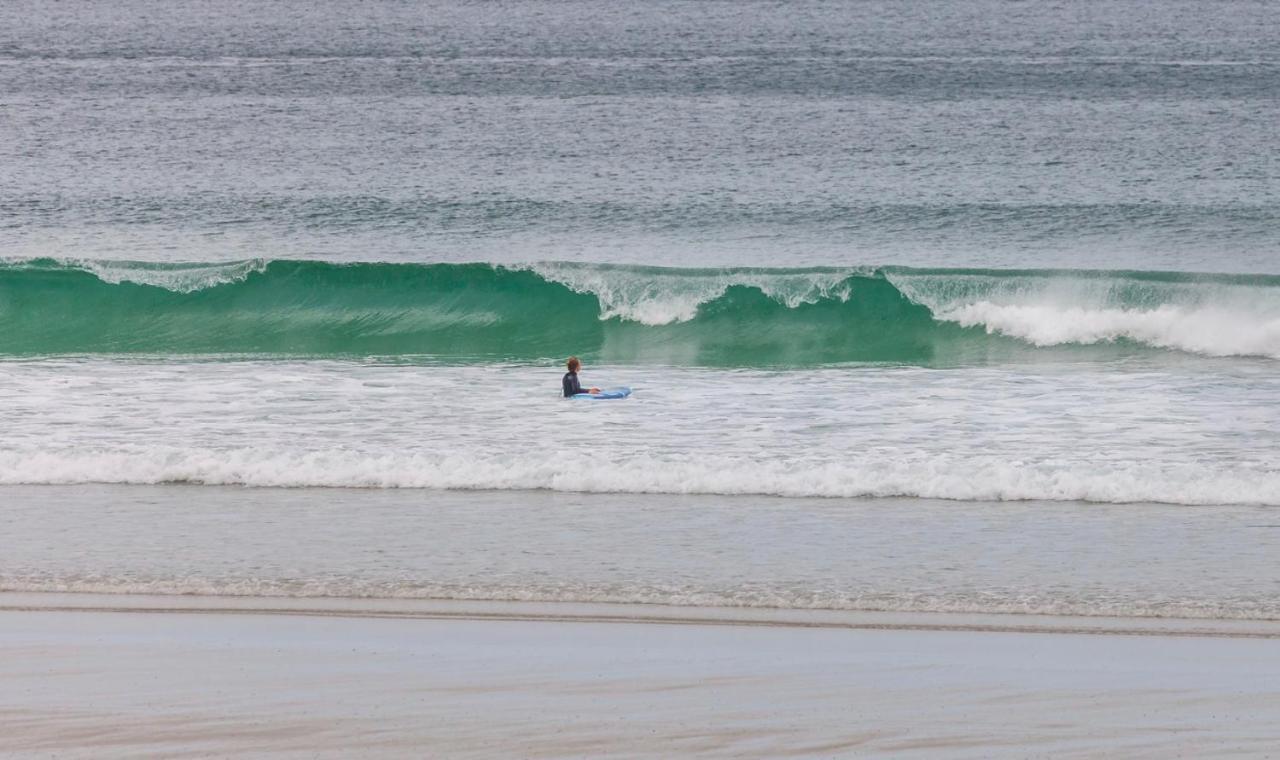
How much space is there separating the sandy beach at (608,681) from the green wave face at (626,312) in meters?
10.9

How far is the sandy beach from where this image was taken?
20.2 ft

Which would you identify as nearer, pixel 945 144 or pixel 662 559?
pixel 662 559

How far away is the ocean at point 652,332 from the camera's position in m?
9.23

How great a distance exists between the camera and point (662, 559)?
8.98 m

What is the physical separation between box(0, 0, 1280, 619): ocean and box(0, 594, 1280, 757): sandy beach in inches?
17.0

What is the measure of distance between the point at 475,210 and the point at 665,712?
2367 cm

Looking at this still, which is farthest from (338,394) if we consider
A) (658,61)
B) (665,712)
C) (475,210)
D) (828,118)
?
(658,61)

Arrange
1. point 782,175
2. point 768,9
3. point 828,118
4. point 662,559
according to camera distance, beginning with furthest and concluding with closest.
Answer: point 768,9
point 828,118
point 782,175
point 662,559

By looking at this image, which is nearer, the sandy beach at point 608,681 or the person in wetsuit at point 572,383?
the sandy beach at point 608,681

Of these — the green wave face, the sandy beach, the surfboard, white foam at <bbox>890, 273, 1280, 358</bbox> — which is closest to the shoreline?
the sandy beach

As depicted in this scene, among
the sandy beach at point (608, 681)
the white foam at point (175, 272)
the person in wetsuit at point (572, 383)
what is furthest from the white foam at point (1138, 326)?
the sandy beach at point (608, 681)

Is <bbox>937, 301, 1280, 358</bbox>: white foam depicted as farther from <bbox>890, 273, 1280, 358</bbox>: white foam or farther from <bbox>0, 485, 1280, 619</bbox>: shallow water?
<bbox>0, 485, 1280, 619</bbox>: shallow water

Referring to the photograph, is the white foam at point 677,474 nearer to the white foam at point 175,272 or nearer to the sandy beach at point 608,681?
the sandy beach at point 608,681

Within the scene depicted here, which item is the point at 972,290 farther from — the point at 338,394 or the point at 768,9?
the point at 768,9
